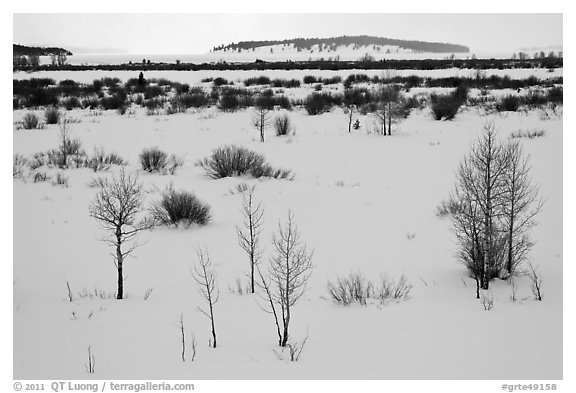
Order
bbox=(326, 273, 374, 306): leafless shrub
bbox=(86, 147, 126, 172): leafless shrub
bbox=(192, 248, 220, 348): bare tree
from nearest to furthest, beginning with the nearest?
bbox=(192, 248, 220, 348): bare tree
bbox=(326, 273, 374, 306): leafless shrub
bbox=(86, 147, 126, 172): leafless shrub

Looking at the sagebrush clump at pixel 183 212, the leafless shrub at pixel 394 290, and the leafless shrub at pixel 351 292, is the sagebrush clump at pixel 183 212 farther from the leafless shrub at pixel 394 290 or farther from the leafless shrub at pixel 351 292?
the leafless shrub at pixel 394 290

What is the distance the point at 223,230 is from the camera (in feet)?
25.3

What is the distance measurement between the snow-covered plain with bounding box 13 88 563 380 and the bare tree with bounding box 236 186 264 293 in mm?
160

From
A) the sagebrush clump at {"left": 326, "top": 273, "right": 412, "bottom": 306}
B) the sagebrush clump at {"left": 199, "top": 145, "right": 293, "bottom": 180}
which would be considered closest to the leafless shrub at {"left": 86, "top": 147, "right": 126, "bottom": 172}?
the sagebrush clump at {"left": 199, "top": 145, "right": 293, "bottom": 180}

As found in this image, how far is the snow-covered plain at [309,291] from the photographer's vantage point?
419 centimetres

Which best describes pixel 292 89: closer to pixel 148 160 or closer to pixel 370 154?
pixel 370 154

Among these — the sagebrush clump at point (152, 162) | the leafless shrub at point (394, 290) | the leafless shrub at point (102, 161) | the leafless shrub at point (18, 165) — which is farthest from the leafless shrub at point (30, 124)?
the leafless shrub at point (394, 290)

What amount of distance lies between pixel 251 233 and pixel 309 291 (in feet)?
3.03

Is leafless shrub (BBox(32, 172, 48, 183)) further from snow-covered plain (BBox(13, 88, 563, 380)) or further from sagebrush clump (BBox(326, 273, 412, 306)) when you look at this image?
sagebrush clump (BBox(326, 273, 412, 306))

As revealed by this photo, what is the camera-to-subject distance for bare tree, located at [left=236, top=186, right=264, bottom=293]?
223 inches

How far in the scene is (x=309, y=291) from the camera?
225 inches

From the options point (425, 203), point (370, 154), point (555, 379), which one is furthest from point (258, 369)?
point (370, 154)

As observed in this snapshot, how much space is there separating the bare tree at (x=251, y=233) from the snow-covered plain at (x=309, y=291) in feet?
0.53

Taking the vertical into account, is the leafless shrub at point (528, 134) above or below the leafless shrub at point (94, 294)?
above
